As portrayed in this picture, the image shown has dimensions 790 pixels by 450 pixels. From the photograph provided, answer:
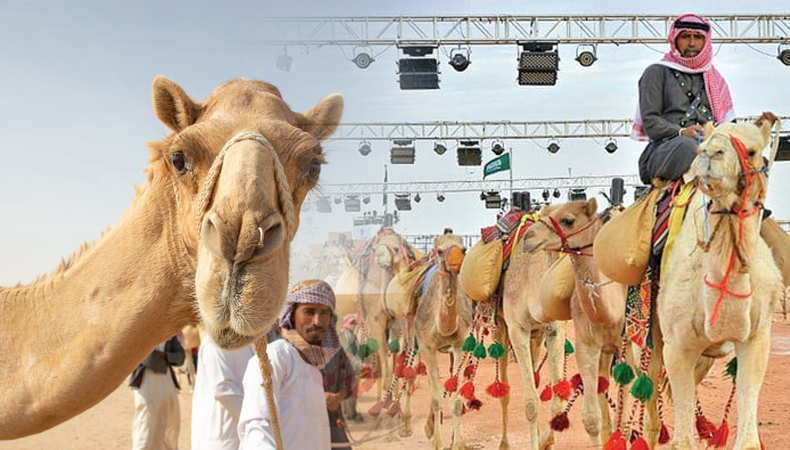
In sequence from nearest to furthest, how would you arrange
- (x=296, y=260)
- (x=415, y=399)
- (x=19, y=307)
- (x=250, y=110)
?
(x=250, y=110) → (x=296, y=260) → (x=19, y=307) → (x=415, y=399)

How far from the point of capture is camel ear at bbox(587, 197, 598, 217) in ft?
27.4

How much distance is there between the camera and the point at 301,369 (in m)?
3.33

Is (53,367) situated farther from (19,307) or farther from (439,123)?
(439,123)

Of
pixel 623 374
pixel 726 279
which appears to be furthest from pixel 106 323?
pixel 623 374

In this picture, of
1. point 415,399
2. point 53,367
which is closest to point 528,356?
point 415,399

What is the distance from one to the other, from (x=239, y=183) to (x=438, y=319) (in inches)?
313

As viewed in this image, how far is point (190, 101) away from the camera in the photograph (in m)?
2.23

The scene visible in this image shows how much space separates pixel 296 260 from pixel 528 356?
705cm

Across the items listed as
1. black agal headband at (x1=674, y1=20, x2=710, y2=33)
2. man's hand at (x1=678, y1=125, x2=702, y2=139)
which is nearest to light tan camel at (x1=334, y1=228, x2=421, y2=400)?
man's hand at (x1=678, y1=125, x2=702, y2=139)

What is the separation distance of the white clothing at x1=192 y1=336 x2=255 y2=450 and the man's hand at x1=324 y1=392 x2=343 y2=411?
1.95 feet

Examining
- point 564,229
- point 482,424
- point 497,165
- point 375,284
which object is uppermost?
point 497,165

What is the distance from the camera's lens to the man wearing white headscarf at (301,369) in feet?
10.4

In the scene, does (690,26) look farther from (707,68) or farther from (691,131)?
(691,131)

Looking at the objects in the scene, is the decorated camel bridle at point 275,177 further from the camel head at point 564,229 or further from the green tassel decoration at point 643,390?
the camel head at point 564,229
